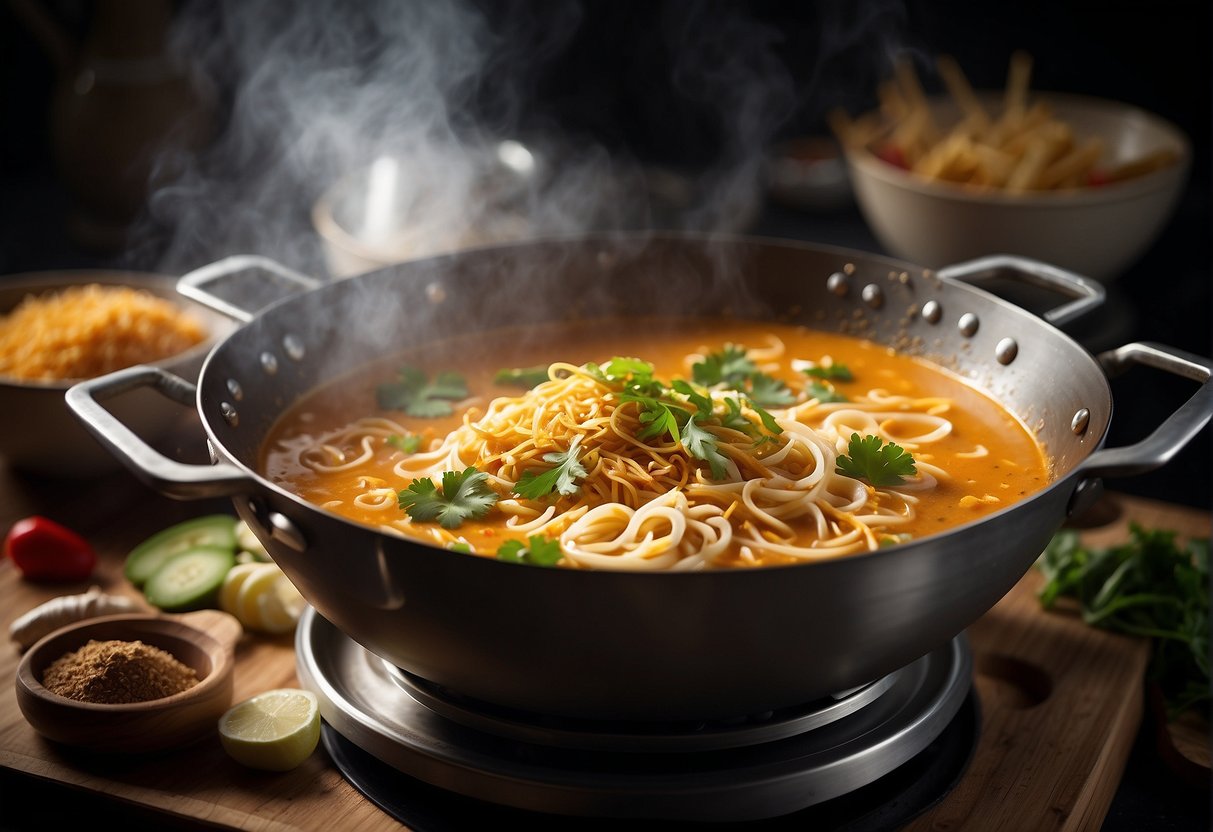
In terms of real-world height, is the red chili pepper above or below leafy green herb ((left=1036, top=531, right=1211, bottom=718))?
above

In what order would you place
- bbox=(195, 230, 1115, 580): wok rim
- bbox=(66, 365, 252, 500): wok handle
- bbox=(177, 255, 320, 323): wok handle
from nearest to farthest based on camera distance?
bbox=(195, 230, 1115, 580): wok rim
bbox=(66, 365, 252, 500): wok handle
bbox=(177, 255, 320, 323): wok handle

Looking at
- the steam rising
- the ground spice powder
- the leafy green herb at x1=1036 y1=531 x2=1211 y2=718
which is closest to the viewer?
the ground spice powder

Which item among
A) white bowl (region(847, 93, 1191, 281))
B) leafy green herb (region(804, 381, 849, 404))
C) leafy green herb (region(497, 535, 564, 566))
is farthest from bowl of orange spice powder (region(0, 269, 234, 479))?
white bowl (region(847, 93, 1191, 281))

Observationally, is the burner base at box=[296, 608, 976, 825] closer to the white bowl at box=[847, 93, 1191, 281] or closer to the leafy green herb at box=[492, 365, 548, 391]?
the leafy green herb at box=[492, 365, 548, 391]

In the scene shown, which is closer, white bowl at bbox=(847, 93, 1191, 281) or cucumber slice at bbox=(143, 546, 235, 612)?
cucumber slice at bbox=(143, 546, 235, 612)

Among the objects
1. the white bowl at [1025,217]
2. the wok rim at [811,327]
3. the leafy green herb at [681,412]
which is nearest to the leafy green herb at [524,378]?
the wok rim at [811,327]

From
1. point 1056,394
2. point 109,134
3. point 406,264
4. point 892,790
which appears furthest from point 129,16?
point 892,790

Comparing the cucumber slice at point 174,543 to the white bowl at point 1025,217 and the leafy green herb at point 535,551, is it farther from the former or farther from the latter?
the white bowl at point 1025,217
